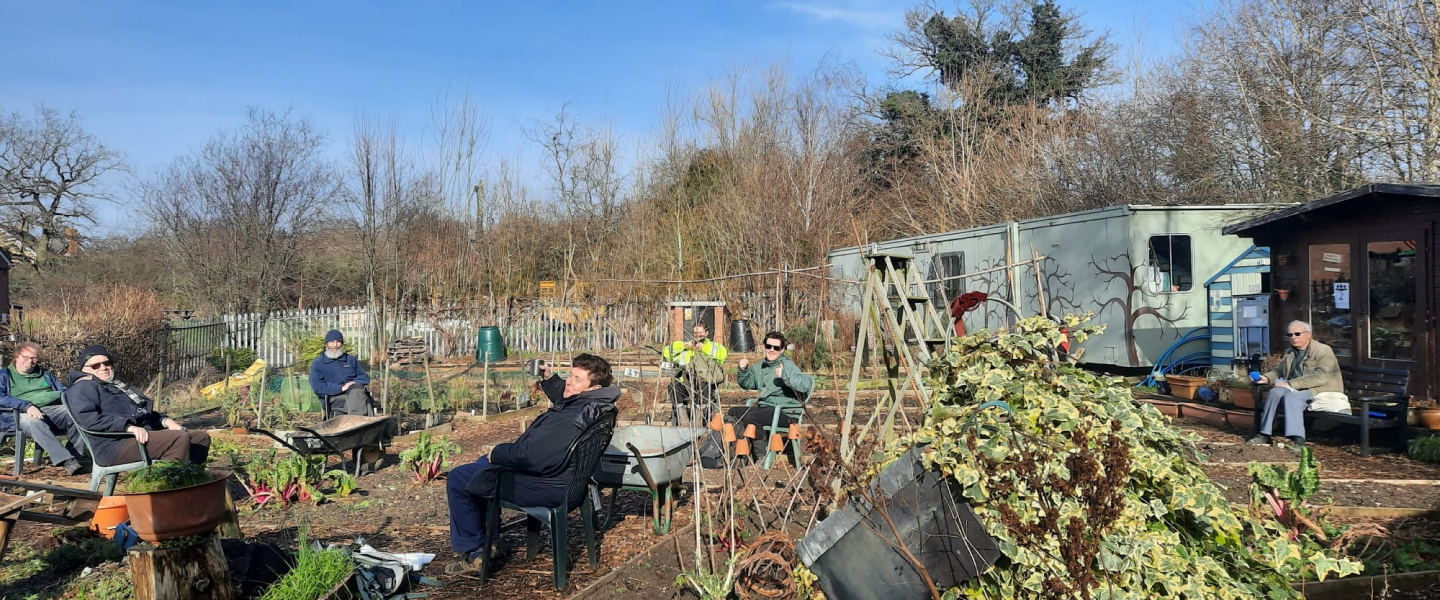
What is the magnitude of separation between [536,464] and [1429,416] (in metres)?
7.73

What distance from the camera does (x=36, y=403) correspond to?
745cm

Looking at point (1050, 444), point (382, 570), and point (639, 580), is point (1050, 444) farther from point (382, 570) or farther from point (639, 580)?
point (382, 570)

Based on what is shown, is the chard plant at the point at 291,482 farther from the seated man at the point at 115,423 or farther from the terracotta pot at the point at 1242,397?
the terracotta pot at the point at 1242,397

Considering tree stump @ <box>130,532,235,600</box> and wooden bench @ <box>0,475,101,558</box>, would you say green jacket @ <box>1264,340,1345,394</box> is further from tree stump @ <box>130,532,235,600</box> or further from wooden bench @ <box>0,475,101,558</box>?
wooden bench @ <box>0,475,101,558</box>

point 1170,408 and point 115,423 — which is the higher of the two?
point 115,423

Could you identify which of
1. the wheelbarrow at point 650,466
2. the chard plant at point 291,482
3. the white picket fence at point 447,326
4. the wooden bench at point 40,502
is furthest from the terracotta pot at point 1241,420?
the wooden bench at point 40,502

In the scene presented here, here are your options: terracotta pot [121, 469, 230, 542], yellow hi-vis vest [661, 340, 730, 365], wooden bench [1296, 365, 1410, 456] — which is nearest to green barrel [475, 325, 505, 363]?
yellow hi-vis vest [661, 340, 730, 365]

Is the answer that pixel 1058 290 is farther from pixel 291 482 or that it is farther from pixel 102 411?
pixel 102 411

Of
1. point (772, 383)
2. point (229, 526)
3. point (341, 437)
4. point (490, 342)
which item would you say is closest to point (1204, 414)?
point (772, 383)

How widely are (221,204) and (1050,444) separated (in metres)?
24.3

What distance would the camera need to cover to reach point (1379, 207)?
352 inches

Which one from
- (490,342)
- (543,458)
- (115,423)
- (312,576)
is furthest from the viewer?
(490,342)

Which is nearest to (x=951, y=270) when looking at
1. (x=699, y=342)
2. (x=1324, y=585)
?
(x=699, y=342)

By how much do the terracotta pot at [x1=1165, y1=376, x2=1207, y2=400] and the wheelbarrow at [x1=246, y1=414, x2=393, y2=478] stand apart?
873 centimetres
